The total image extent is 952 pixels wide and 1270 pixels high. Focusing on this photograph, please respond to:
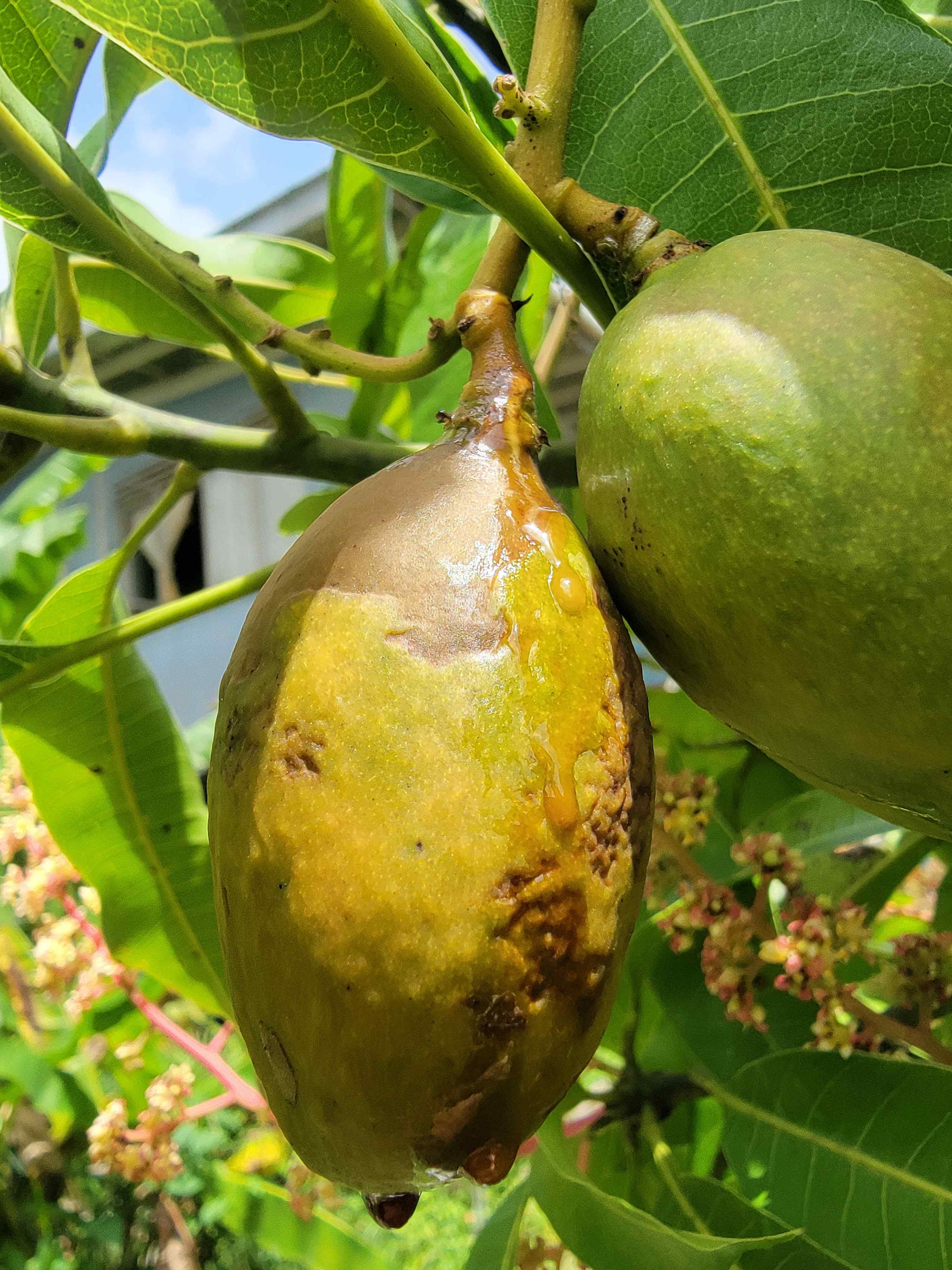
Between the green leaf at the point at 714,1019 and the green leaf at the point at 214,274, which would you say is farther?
the green leaf at the point at 214,274

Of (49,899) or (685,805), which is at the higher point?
(685,805)

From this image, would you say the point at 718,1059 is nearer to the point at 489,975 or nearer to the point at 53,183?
the point at 489,975

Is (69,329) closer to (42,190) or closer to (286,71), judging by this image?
(42,190)

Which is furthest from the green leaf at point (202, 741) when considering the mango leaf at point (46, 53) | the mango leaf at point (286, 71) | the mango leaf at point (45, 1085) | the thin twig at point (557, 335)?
the mango leaf at point (286, 71)

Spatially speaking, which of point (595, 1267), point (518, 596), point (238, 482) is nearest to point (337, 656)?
point (518, 596)

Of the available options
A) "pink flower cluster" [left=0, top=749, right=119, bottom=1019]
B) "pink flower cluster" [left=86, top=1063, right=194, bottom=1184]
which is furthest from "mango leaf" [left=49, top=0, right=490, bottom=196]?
"pink flower cluster" [left=86, top=1063, right=194, bottom=1184]

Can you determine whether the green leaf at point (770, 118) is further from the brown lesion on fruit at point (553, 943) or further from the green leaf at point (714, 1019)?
the green leaf at point (714, 1019)

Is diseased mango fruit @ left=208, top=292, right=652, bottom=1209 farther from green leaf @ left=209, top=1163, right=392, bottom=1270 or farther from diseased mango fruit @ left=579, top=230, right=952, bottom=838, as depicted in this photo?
green leaf @ left=209, top=1163, right=392, bottom=1270

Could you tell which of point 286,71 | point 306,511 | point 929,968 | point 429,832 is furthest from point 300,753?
point 306,511
